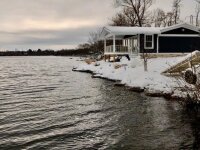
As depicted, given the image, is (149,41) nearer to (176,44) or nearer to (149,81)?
(176,44)

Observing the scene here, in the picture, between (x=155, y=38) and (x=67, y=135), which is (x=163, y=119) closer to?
(x=67, y=135)

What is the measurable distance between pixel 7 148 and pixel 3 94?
1223 centimetres

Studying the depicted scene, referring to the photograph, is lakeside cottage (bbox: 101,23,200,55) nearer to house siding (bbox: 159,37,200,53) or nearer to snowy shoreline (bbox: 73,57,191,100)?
house siding (bbox: 159,37,200,53)

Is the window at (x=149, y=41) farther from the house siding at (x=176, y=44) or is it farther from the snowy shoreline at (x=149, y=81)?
the snowy shoreline at (x=149, y=81)

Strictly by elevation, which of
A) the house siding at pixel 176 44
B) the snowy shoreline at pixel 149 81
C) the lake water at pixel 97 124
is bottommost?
the lake water at pixel 97 124

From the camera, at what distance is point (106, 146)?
9570 millimetres

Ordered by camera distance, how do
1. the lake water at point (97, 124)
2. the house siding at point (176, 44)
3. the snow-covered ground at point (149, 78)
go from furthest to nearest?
the house siding at point (176, 44) < the snow-covered ground at point (149, 78) < the lake water at point (97, 124)

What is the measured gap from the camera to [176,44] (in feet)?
136

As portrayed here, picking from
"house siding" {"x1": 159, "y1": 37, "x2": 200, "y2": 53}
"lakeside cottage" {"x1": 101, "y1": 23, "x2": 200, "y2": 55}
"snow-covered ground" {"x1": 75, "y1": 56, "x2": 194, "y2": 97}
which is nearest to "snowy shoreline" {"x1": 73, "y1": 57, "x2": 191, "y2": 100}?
"snow-covered ground" {"x1": 75, "y1": 56, "x2": 194, "y2": 97}

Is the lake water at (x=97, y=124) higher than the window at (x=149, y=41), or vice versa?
the window at (x=149, y=41)

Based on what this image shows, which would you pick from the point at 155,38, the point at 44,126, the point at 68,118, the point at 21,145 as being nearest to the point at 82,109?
the point at 68,118

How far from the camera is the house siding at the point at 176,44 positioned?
41.2 metres

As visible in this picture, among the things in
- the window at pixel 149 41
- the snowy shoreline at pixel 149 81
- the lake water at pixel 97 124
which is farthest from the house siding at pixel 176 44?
the lake water at pixel 97 124

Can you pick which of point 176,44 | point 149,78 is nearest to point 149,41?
point 176,44
